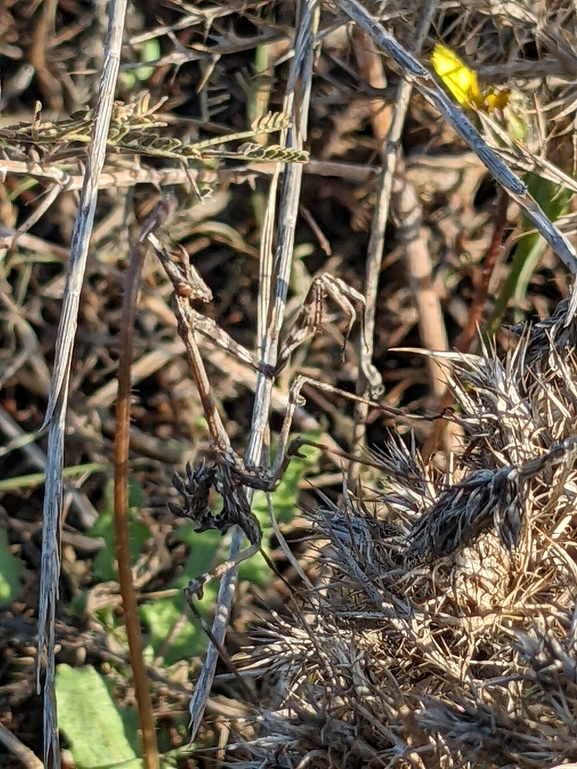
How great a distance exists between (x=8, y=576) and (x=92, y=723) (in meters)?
0.33

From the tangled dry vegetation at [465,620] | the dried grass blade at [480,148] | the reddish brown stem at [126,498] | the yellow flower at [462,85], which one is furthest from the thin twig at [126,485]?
the yellow flower at [462,85]

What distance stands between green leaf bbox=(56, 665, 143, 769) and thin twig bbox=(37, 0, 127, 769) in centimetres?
20

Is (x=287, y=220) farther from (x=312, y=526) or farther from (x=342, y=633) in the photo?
(x=342, y=633)

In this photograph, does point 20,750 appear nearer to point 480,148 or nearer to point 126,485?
point 126,485

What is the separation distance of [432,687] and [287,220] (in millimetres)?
716

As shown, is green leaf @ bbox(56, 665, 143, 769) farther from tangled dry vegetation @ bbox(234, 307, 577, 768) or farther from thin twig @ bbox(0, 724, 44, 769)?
tangled dry vegetation @ bbox(234, 307, 577, 768)

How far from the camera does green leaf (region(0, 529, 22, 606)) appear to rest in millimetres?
1410

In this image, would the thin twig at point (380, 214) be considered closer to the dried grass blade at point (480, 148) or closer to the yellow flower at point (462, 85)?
the yellow flower at point (462, 85)

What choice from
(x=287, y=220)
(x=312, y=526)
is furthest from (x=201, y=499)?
(x=287, y=220)

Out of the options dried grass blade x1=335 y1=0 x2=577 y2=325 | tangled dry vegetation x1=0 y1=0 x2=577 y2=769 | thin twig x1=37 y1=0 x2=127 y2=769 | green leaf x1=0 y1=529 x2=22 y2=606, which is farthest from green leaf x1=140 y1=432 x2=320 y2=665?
dried grass blade x1=335 y1=0 x2=577 y2=325

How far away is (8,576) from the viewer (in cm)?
142

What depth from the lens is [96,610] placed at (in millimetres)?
1484

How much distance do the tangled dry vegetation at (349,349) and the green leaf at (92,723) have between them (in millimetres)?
160

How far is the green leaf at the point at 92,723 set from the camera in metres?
1.19
